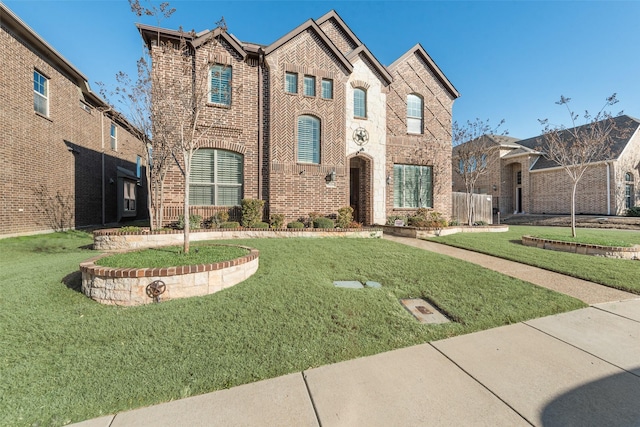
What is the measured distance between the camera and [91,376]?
2.32 meters

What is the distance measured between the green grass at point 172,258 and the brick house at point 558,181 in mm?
14044

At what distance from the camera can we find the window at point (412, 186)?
41.3 ft

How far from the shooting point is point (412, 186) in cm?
1288

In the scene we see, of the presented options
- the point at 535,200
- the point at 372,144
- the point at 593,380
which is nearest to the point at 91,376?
the point at 593,380

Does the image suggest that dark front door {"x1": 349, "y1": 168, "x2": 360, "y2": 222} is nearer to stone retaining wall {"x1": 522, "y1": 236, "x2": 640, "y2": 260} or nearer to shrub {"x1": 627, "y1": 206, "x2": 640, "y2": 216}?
stone retaining wall {"x1": 522, "y1": 236, "x2": 640, "y2": 260}

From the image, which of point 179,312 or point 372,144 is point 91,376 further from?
point 372,144

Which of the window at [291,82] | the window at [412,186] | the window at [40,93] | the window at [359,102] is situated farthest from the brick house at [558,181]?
the window at [40,93]

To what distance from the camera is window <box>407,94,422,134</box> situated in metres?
12.9

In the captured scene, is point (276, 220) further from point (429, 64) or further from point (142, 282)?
point (429, 64)

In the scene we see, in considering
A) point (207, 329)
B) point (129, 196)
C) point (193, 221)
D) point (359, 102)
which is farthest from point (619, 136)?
point (129, 196)

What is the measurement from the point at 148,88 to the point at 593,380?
357 inches

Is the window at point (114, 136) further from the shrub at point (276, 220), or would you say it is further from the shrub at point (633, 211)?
the shrub at point (633, 211)

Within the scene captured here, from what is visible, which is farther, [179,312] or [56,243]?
[56,243]

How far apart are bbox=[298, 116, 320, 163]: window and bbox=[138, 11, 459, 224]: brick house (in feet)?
0.14
